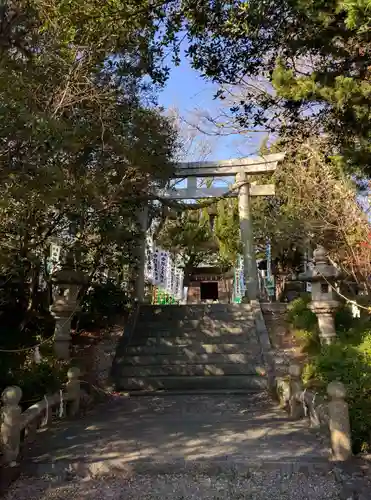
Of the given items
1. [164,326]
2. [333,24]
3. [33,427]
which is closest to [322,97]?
[333,24]

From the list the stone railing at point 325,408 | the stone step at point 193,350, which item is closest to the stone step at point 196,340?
the stone step at point 193,350

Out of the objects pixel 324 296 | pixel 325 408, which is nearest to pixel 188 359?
pixel 324 296

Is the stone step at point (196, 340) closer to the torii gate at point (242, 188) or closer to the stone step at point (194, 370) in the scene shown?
the stone step at point (194, 370)

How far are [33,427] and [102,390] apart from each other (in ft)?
10.1

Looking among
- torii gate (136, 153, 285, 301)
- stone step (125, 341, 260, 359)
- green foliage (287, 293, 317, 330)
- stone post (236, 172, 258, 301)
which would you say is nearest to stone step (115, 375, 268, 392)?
stone step (125, 341, 260, 359)

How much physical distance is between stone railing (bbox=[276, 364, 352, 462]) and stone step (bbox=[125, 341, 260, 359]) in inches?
82.4

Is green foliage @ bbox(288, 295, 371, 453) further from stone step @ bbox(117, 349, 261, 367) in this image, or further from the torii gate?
the torii gate

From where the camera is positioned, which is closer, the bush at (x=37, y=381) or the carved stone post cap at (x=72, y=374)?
the bush at (x=37, y=381)

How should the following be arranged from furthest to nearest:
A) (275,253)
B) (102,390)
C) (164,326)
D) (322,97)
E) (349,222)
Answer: (275,253) < (164,326) < (349,222) < (102,390) < (322,97)

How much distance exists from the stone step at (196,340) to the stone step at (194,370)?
857 millimetres

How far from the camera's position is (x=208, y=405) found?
7.27m

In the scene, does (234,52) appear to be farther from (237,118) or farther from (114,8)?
(114,8)

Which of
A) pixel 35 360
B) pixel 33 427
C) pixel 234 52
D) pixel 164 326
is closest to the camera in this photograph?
pixel 33 427

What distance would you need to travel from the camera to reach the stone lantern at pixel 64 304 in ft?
26.4
